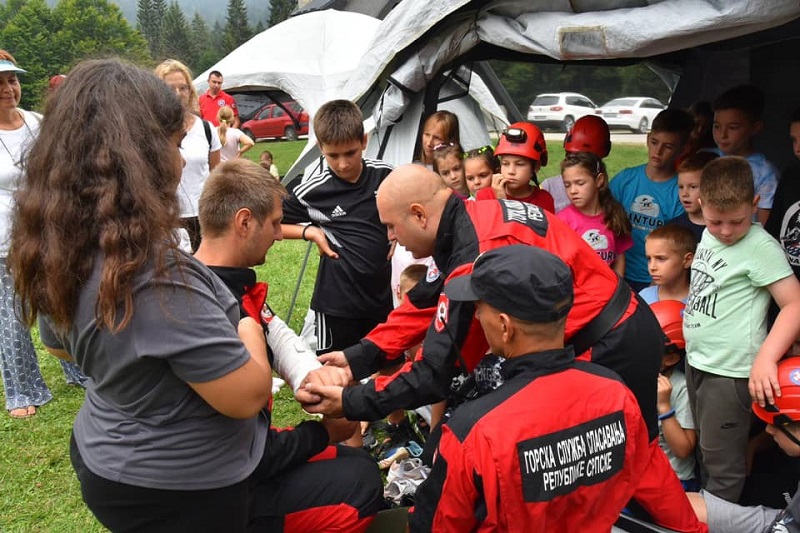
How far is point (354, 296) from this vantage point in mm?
4102

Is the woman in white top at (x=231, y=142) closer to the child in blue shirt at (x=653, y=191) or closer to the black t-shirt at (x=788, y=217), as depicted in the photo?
the child in blue shirt at (x=653, y=191)

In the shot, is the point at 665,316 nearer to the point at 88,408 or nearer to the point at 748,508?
the point at 748,508

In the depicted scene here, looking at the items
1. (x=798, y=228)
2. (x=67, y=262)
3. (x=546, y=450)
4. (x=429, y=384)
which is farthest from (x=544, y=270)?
(x=798, y=228)

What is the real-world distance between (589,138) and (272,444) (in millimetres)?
3283

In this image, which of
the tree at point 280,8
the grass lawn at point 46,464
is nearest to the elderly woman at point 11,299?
the grass lawn at point 46,464

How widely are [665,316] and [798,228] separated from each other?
0.74 m

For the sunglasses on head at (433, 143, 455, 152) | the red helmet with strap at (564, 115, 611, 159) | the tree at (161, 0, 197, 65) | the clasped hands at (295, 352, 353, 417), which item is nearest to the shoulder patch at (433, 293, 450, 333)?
the clasped hands at (295, 352, 353, 417)

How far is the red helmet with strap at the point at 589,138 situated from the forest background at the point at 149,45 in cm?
212

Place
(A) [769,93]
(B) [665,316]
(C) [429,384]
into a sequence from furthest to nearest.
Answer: (A) [769,93] < (B) [665,316] < (C) [429,384]

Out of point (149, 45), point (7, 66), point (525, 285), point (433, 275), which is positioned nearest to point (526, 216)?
point (433, 275)

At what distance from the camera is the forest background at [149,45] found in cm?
449

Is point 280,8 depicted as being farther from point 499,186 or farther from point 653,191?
point 653,191

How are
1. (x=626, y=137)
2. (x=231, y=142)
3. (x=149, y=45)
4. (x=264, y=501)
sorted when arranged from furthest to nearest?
(x=626, y=137) < (x=231, y=142) < (x=149, y=45) < (x=264, y=501)

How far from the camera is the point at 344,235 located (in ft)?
13.4
